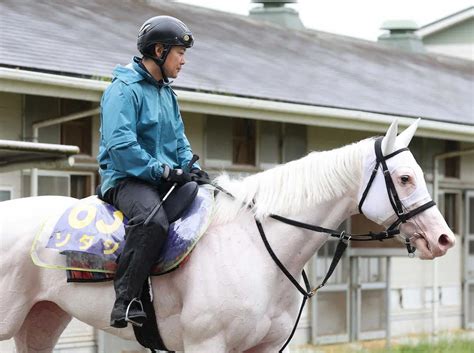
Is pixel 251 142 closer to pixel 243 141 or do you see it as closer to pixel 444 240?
pixel 243 141

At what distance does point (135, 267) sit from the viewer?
6328 millimetres

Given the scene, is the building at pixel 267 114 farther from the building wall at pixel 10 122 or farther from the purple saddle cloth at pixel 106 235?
the purple saddle cloth at pixel 106 235

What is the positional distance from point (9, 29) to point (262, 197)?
5.65 m

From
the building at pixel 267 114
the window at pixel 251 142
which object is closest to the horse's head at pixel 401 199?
the building at pixel 267 114

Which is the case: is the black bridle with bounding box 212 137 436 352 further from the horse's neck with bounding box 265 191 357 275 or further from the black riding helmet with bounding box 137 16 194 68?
the black riding helmet with bounding box 137 16 194 68

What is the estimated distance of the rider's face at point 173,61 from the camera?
6.64 metres

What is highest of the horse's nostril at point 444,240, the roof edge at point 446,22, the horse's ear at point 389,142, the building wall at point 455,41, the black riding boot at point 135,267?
the roof edge at point 446,22

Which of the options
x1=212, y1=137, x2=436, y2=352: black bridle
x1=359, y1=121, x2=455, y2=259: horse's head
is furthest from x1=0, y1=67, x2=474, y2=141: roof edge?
x1=359, y1=121, x2=455, y2=259: horse's head

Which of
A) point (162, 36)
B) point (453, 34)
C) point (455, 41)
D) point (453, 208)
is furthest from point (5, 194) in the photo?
point (453, 34)

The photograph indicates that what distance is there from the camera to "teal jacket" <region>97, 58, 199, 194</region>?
20.9ft

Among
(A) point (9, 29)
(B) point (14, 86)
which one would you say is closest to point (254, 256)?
(B) point (14, 86)

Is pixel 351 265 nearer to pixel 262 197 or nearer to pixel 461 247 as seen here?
pixel 461 247

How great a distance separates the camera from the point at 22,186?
10633 millimetres

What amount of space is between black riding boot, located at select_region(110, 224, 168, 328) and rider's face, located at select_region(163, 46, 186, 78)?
99 centimetres
